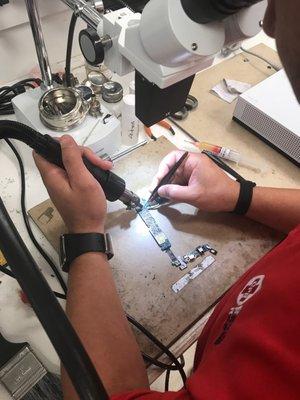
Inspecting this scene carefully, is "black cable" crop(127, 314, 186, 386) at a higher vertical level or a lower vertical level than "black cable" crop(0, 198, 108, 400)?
lower

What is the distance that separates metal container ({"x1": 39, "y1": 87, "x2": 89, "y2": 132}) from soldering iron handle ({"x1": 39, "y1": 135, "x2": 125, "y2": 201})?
0.17m

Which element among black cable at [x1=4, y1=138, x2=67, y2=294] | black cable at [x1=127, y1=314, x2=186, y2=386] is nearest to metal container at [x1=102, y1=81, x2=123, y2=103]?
black cable at [x1=4, y1=138, x2=67, y2=294]

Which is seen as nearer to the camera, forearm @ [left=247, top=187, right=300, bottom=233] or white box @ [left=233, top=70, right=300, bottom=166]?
forearm @ [left=247, top=187, right=300, bottom=233]

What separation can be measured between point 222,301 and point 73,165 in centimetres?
37

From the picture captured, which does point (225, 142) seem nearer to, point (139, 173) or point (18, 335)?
point (139, 173)

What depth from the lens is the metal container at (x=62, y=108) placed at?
0.80 metres

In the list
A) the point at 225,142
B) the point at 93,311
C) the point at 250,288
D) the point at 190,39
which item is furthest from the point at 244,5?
the point at 225,142

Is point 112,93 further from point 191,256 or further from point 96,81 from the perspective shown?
point 191,256

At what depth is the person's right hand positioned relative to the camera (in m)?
0.81

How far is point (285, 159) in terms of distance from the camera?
98cm

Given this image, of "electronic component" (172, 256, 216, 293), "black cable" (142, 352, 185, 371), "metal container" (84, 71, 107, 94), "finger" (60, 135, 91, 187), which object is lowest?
"black cable" (142, 352, 185, 371)

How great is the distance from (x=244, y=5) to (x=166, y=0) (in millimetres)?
89

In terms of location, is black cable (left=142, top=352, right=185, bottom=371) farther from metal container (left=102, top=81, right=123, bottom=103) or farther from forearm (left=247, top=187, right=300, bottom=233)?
metal container (left=102, top=81, right=123, bottom=103)

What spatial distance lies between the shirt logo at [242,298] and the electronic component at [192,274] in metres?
0.18
